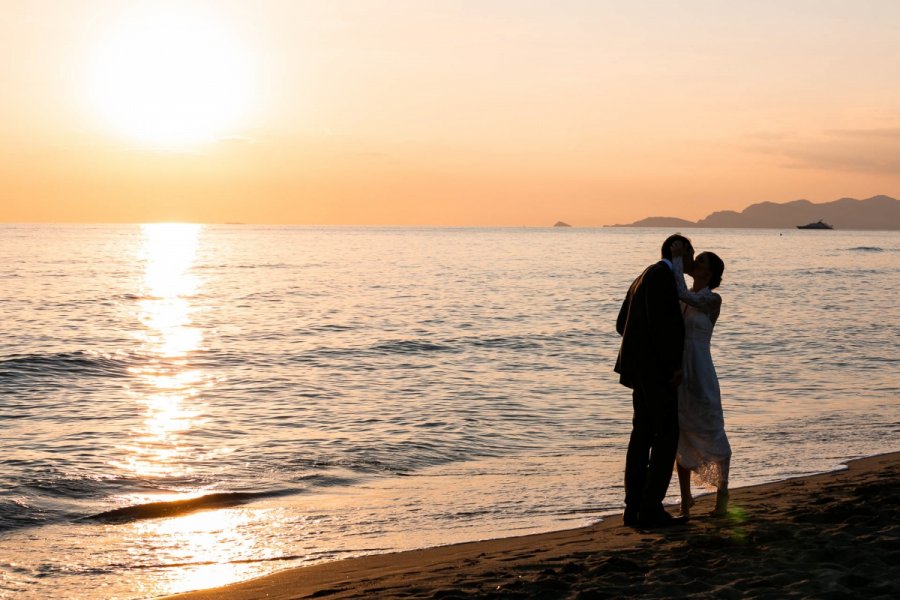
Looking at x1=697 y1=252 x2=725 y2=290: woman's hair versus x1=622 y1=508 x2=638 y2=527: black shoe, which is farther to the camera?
x1=622 y1=508 x2=638 y2=527: black shoe

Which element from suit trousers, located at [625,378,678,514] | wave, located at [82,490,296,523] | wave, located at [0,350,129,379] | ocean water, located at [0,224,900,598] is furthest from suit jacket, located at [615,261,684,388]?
wave, located at [0,350,129,379]

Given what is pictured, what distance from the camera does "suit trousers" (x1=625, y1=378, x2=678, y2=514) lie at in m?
6.87

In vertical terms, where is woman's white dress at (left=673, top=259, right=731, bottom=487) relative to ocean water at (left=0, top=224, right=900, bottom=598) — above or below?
above

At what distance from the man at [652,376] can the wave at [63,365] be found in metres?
13.8

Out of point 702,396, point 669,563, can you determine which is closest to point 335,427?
point 702,396

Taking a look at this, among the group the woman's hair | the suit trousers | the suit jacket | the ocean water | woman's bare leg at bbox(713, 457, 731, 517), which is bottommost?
the ocean water

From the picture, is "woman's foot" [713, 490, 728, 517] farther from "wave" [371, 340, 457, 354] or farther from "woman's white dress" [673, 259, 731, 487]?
"wave" [371, 340, 457, 354]

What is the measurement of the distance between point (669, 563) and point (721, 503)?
5.35ft

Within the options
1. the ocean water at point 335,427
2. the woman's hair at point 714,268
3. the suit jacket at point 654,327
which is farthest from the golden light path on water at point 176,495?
the woman's hair at point 714,268

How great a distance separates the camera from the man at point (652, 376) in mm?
6703

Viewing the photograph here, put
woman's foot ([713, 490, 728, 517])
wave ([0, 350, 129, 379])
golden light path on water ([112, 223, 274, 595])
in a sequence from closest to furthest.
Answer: golden light path on water ([112, 223, 274, 595]), woman's foot ([713, 490, 728, 517]), wave ([0, 350, 129, 379])

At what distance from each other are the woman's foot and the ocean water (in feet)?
3.90

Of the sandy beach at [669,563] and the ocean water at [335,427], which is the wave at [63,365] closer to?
the ocean water at [335,427]

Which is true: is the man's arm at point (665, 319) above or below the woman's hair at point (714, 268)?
below
